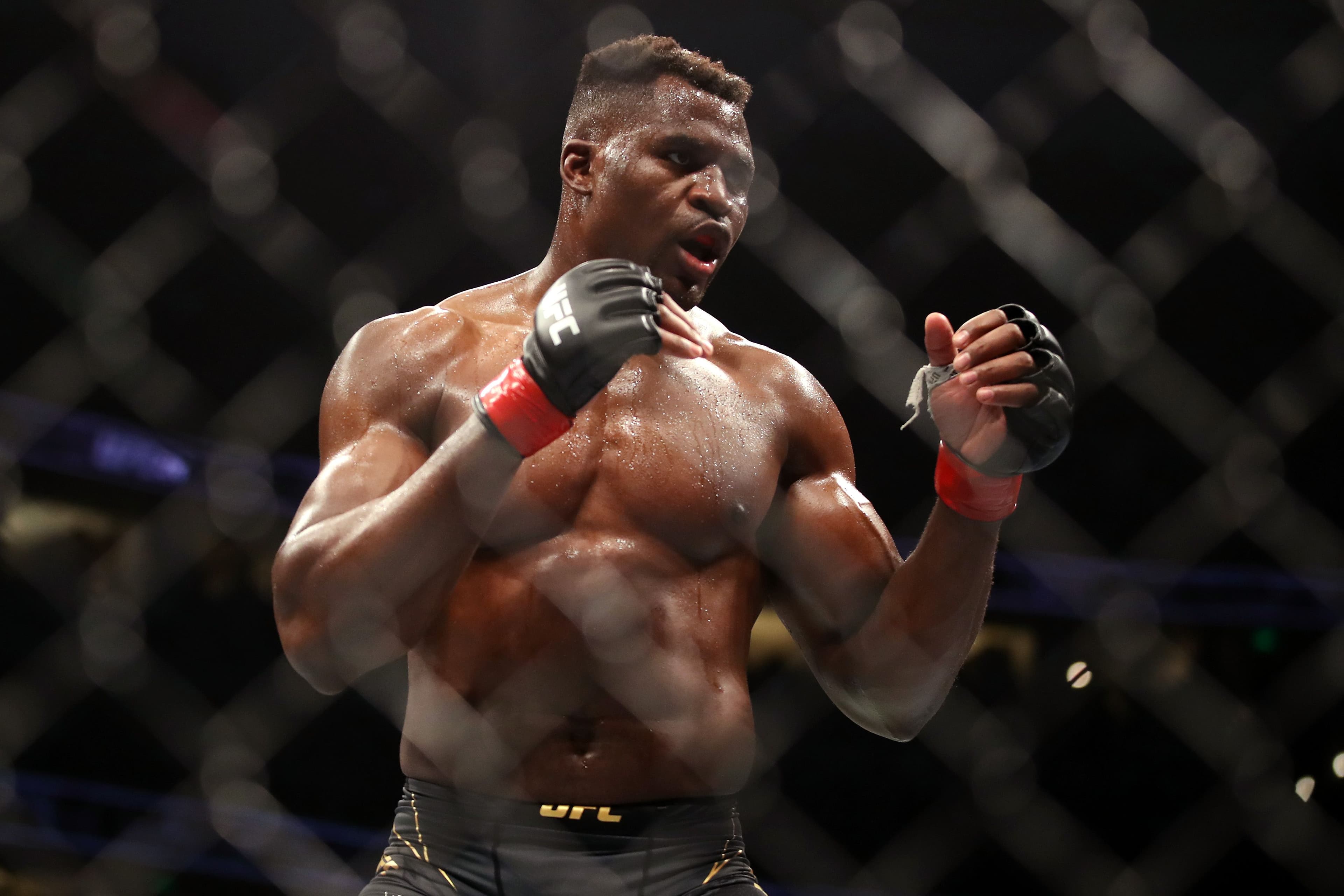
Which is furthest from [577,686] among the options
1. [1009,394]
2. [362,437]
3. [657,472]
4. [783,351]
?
[783,351]

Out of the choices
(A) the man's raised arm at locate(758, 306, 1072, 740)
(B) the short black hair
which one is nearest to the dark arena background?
(B) the short black hair

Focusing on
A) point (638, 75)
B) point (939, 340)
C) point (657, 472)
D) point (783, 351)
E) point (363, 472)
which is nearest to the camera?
point (939, 340)

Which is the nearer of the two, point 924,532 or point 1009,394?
point 1009,394

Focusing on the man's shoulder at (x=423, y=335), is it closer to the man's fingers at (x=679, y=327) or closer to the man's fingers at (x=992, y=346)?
the man's fingers at (x=679, y=327)

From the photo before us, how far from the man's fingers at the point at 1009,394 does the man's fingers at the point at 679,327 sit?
0.98 ft

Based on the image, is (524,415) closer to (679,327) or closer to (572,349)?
(572,349)

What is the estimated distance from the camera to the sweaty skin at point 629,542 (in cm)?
128

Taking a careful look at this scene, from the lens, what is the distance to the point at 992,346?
1259 mm

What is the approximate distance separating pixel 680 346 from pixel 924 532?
19.7 inches

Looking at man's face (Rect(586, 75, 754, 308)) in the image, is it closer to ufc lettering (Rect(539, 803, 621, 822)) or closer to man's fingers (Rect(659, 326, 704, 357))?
man's fingers (Rect(659, 326, 704, 357))

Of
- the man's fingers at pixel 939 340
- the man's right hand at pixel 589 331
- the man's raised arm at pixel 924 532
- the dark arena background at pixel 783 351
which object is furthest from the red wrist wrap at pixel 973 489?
the dark arena background at pixel 783 351

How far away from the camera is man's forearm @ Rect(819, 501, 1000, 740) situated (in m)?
1.42

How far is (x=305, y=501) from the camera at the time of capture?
4.52 feet

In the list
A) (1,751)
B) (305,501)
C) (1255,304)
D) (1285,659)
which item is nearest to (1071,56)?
(1255,304)
